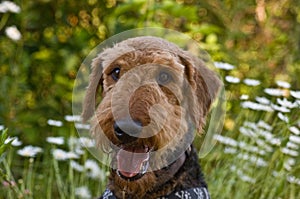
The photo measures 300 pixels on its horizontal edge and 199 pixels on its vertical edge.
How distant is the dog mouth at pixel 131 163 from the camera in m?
2.43

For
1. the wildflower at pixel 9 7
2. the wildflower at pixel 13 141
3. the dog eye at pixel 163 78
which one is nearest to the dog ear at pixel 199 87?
the dog eye at pixel 163 78

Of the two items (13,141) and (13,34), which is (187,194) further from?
(13,34)

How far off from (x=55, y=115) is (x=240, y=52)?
1864 millimetres

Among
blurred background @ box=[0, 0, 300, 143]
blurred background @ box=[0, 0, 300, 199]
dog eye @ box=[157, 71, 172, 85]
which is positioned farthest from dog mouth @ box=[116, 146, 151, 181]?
blurred background @ box=[0, 0, 300, 143]

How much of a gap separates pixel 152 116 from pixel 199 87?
1.43ft

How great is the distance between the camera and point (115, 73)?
2594 millimetres

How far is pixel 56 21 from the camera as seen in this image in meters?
4.86

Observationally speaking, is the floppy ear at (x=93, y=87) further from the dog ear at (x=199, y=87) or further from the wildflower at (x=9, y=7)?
the wildflower at (x=9, y=7)

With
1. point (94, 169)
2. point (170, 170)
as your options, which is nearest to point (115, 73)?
point (170, 170)

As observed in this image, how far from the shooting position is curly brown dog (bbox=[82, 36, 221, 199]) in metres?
2.35

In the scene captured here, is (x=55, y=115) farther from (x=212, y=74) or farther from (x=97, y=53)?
(x=212, y=74)

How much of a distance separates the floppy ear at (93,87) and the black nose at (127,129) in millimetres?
→ 527

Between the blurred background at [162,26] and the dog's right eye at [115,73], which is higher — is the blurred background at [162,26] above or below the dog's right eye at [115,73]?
below

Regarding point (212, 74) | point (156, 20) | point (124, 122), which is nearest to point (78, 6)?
point (156, 20)
